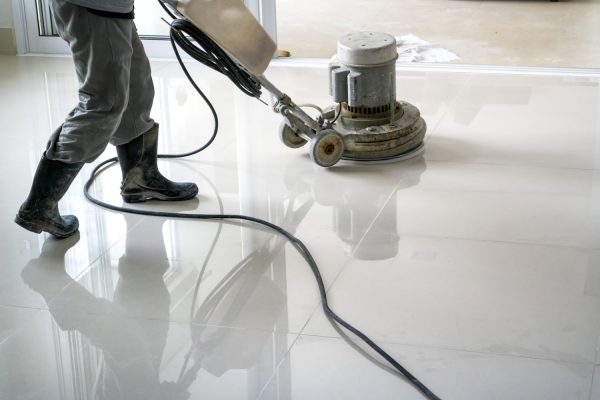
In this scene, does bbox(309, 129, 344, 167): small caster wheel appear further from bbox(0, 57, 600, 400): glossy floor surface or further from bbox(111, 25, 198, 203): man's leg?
bbox(111, 25, 198, 203): man's leg

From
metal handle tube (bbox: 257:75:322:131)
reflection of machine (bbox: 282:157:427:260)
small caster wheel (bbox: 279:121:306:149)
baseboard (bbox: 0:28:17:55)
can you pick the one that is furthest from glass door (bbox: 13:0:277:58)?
reflection of machine (bbox: 282:157:427:260)

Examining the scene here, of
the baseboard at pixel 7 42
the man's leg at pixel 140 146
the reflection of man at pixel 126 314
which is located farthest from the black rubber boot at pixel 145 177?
the baseboard at pixel 7 42

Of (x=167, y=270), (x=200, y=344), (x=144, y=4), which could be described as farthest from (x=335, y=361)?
(x=144, y=4)

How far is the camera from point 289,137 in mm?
3471

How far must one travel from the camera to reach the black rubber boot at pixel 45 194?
2764 mm

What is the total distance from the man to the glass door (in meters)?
1.94

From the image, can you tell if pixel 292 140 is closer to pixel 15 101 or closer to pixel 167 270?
pixel 167 270

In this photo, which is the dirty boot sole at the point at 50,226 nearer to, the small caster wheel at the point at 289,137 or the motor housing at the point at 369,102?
the small caster wheel at the point at 289,137

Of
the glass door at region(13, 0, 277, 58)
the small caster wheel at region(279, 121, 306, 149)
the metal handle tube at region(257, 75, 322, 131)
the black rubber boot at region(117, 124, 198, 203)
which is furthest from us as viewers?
the glass door at region(13, 0, 277, 58)

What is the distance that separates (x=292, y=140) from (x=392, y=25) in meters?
2.51

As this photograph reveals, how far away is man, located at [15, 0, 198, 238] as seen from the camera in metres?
2.60

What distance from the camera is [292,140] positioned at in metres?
3.48

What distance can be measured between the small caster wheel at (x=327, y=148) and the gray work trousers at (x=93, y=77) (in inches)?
29.7

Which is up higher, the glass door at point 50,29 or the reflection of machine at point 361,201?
the glass door at point 50,29
